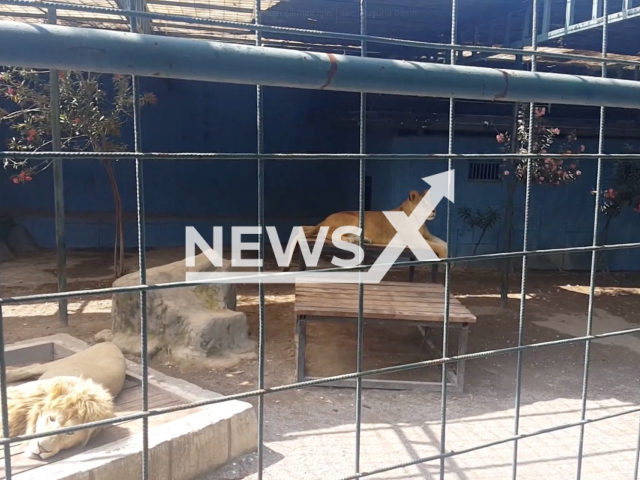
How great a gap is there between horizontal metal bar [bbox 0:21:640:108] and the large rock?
344 centimetres

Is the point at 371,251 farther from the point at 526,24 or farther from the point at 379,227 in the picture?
the point at 526,24

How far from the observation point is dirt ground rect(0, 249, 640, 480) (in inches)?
126

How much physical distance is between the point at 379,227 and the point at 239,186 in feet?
13.7

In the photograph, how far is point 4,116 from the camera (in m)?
5.74

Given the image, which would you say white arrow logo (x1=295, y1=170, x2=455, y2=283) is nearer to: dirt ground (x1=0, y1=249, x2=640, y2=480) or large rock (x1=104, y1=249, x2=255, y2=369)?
dirt ground (x1=0, y1=249, x2=640, y2=480)

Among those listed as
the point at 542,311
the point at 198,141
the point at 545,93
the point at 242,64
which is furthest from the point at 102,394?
the point at 198,141

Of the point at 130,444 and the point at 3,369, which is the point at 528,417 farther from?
the point at 3,369

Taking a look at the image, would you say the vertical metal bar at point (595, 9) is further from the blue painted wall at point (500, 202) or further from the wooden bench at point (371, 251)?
the blue painted wall at point (500, 202)

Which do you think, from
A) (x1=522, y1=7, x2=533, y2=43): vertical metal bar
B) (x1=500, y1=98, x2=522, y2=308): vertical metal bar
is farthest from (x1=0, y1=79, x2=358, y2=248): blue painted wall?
(x1=522, y1=7, x2=533, y2=43): vertical metal bar

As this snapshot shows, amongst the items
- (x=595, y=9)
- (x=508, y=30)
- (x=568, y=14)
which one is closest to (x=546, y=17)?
(x=568, y=14)

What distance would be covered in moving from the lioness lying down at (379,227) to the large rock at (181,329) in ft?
5.86

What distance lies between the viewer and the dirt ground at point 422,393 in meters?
3.19

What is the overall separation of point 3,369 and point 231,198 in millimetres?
9060

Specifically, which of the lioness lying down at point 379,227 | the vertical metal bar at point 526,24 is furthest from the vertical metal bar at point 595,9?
the lioness lying down at point 379,227
